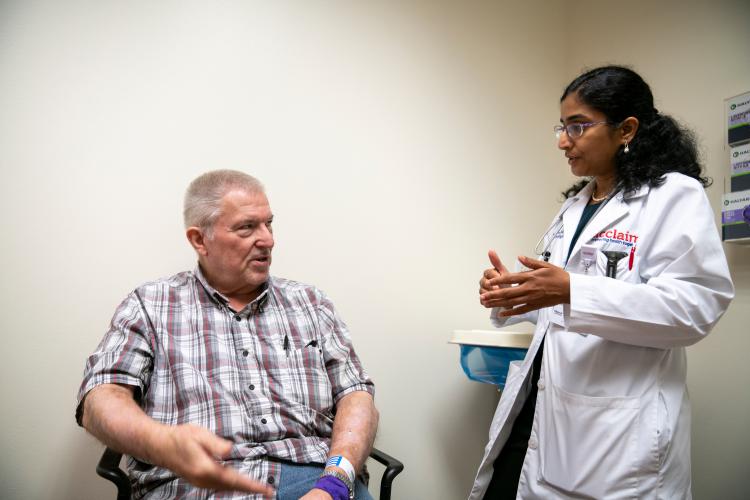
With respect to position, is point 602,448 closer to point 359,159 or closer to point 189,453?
point 189,453

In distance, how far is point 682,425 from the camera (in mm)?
1289

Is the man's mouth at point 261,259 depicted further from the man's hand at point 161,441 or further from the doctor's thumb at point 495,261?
the doctor's thumb at point 495,261

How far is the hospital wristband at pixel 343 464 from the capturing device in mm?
1237

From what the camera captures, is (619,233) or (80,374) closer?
(619,233)

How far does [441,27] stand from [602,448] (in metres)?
1.84

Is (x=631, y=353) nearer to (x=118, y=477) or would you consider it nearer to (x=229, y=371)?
(x=229, y=371)

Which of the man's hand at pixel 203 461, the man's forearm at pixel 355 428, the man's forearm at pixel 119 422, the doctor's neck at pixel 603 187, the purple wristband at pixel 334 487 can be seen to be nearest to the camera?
the man's hand at pixel 203 461

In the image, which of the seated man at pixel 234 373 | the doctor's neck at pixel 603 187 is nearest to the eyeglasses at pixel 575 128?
the doctor's neck at pixel 603 187

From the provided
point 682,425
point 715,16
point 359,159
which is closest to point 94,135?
point 359,159

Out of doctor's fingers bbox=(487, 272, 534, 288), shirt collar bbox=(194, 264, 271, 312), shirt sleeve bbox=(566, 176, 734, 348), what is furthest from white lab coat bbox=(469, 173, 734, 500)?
shirt collar bbox=(194, 264, 271, 312)

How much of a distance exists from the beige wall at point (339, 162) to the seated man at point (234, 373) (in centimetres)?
31

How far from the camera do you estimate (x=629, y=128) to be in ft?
4.75

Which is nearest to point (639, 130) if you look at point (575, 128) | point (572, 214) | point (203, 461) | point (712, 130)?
point (575, 128)

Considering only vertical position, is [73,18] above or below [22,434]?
above
